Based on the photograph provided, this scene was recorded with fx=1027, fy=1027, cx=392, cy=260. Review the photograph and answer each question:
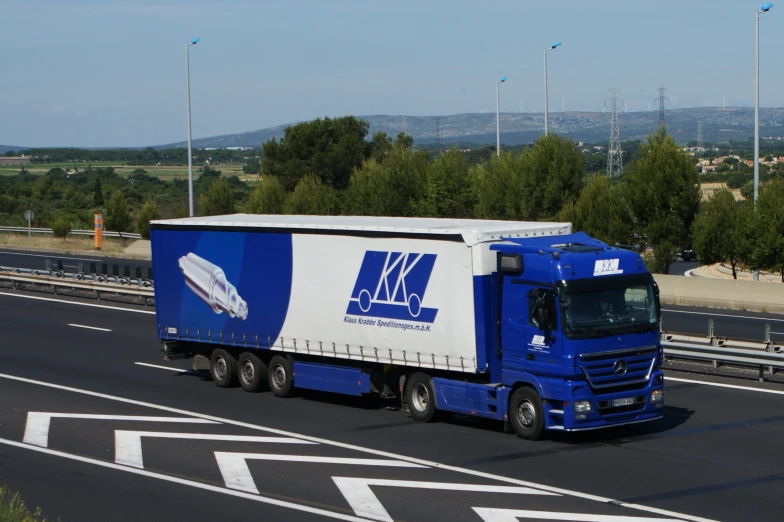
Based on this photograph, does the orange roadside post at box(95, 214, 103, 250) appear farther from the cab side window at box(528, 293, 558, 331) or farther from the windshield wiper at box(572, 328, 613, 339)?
the windshield wiper at box(572, 328, 613, 339)

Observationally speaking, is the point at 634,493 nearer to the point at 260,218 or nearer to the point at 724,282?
the point at 260,218

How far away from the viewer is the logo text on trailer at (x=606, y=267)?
1436cm

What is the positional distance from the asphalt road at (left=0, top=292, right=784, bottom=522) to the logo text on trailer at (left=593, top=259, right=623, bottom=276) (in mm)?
2398

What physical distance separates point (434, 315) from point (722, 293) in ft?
65.4

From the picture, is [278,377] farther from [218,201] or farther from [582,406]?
[218,201]

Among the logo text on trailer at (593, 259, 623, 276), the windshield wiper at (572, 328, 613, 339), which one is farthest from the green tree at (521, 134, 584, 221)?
the windshield wiper at (572, 328, 613, 339)

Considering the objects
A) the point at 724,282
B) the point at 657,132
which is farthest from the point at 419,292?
the point at 657,132

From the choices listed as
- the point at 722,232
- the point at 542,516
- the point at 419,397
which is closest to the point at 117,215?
the point at 722,232

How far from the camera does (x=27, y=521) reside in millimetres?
7637

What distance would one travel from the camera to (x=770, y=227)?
33.1 metres

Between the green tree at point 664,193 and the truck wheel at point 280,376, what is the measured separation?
72.5 ft

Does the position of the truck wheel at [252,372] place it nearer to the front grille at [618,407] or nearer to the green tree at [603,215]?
the front grille at [618,407]

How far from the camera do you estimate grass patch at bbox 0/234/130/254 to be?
57.1 meters

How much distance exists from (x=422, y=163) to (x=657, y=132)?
13234 millimetres
